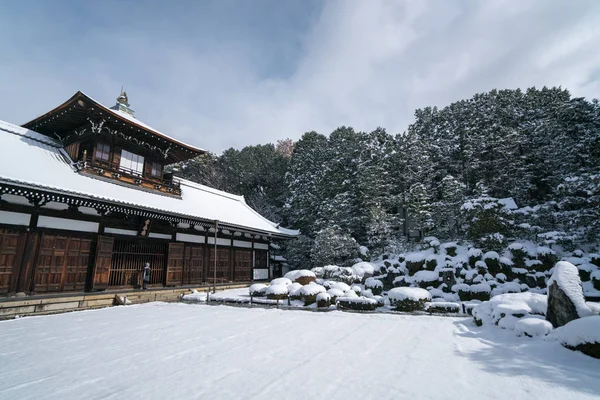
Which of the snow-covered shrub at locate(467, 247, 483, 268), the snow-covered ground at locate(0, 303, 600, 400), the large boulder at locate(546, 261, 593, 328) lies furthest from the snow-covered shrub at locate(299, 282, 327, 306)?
the snow-covered shrub at locate(467, 247, 483, 268)

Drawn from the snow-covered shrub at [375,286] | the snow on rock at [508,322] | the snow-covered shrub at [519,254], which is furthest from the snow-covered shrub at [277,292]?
the snow-covered shrub at [519,254]

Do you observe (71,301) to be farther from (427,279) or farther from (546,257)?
(546,257)

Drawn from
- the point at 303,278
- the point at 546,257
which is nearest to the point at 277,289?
the point at 303,278

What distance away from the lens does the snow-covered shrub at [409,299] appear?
902 cm

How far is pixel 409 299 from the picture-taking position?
902 cm

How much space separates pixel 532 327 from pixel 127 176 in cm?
1593

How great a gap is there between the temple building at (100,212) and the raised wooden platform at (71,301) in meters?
0.49

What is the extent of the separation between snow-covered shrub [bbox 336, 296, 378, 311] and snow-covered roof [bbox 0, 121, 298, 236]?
7.35 m

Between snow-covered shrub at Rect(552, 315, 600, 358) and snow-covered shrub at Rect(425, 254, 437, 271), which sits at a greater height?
snow-covered shrub at Rect(425, 254, 437, 271)

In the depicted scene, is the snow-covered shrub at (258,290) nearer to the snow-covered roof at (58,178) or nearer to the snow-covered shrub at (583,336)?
the snow-covered roof at (58,178)

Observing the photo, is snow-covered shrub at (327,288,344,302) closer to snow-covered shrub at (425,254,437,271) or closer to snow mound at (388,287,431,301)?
snow mound at (388,287,431,301)

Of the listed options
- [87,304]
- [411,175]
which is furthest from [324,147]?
[87,304]

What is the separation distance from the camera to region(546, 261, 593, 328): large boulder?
16.9ft

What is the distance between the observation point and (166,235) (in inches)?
535
